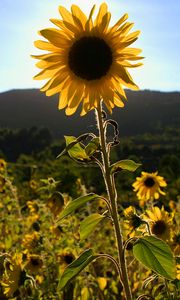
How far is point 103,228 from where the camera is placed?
9859 millimetres

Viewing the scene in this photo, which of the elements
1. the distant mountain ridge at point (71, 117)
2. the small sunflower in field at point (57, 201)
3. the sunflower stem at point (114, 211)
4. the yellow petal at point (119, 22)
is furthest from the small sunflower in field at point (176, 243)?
the distant mountain ridge at point (71, 117)

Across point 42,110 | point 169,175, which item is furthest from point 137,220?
point 42,110

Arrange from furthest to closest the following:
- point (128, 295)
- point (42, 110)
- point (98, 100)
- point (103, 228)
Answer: point (42, 110) → point (103, 228) → point (98, 100) → point (128, 295)

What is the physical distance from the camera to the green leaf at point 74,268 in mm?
1690

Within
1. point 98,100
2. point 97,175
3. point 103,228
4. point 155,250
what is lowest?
point 97,175

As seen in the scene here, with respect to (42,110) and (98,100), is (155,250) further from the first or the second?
(42,110)

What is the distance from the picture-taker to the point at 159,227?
11.8 feet

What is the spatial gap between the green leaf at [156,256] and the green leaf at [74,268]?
19cm

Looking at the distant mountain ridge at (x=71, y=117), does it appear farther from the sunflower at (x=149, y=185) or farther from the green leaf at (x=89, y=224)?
the green leaf at (x=89, y=224)

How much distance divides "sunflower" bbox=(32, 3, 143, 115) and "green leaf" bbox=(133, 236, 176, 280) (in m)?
0.61

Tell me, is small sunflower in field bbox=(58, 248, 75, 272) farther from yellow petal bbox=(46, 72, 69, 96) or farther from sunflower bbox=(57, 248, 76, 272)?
yellow petal bbox=(46, 72, 69, 96)

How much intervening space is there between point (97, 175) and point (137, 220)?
26.1m

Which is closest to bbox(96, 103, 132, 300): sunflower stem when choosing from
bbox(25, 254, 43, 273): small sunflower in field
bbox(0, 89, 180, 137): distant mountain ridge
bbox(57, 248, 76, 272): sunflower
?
bbox(57, 248, 76, 272): sunflower

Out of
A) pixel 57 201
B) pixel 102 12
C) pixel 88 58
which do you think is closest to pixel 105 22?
pixel 102 12
